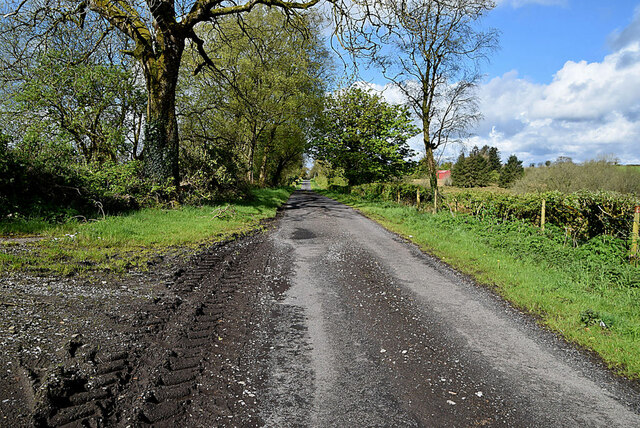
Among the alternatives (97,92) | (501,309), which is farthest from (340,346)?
(97,92)

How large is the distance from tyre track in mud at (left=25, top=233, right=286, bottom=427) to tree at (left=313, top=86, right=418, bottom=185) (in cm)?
2752

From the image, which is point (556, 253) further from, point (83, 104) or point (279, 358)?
point (83, 104)

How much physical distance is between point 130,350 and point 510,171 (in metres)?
53.2

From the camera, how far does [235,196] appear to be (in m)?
15.2

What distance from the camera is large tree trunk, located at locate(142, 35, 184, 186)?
1116 cm

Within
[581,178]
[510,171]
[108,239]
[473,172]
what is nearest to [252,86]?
[108,239]

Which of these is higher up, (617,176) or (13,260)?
(617,176)

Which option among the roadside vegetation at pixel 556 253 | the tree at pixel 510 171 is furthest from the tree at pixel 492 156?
the roadside vegetation at pixel 556 253

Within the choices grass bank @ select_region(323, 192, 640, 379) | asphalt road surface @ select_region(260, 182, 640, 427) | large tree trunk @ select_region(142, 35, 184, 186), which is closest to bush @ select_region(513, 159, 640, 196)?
grass bank @ select_region(323, 192, 640, 379)

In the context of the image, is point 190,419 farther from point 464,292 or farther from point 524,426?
point 464,292

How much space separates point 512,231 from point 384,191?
1315cm

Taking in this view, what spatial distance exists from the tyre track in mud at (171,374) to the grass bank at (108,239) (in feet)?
6.22

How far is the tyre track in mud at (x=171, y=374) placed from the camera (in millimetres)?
2307

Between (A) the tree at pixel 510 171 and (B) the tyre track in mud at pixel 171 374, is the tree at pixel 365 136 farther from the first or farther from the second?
(B) the tyre track in mud at pixel 171 374
